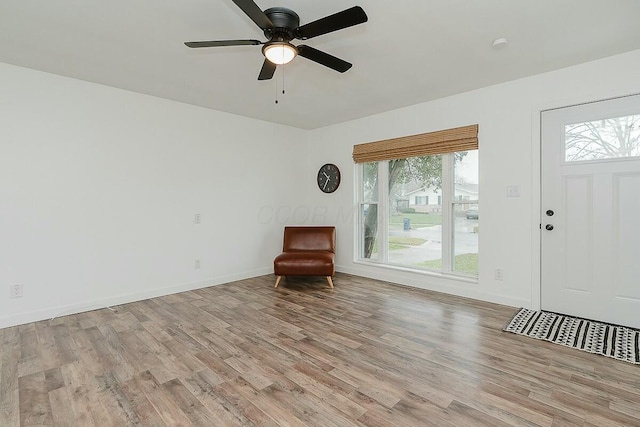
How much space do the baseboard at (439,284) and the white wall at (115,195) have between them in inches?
69.2

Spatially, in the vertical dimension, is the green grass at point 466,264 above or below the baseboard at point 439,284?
above

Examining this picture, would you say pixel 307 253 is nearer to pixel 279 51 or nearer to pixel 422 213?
pixel 422 213

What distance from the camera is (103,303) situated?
3.42 m

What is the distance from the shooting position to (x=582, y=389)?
6.15ft

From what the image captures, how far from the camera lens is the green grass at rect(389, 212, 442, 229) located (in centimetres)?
412

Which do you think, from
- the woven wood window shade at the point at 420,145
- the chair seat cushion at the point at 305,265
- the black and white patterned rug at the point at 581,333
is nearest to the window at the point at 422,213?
the woven wood window shade at the point at 420,145

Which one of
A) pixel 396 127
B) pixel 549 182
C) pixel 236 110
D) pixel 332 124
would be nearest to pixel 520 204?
pixel 549 182

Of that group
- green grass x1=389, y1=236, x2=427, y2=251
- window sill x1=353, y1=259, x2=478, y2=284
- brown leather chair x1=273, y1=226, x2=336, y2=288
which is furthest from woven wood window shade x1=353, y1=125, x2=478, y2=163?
window sill x1=353, y1=259, x2=478, y2=284

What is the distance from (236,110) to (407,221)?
2978 mm

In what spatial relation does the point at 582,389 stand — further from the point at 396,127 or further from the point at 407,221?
the point at 396,127

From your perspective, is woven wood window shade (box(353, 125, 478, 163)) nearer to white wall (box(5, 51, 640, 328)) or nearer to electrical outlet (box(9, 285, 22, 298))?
white wall (box(5, 51, 640, 328))

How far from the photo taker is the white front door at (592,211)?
2.73m

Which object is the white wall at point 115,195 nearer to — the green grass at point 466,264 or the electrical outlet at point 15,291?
the electrical outlet at point 15,291

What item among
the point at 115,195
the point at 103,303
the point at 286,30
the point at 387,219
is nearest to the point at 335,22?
the point at 286,30
